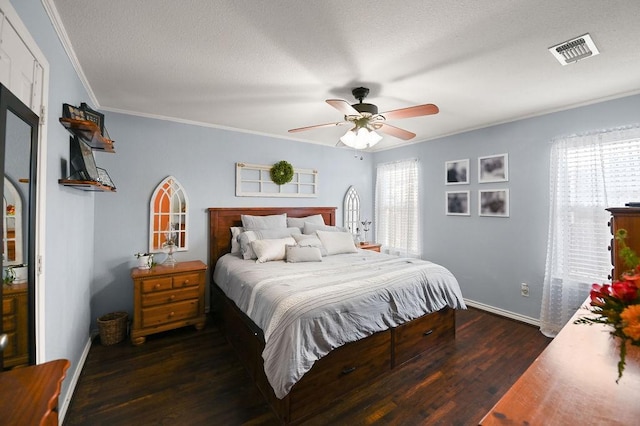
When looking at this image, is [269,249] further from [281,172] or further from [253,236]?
[281,172]

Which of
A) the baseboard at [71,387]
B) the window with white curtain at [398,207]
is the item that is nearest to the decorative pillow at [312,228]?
the window with white curtain at [398,207]

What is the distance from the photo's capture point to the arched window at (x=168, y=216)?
3352mm

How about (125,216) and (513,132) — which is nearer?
(125,216)

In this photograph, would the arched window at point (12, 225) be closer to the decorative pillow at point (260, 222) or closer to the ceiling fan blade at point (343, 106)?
the ceiling fan blade at point (343, 106)

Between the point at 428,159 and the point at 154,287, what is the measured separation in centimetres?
417

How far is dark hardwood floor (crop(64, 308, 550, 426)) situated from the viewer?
1.89 m

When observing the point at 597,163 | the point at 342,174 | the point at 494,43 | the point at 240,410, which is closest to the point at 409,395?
the point at 240,410

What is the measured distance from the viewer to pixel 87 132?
2150 millimetres

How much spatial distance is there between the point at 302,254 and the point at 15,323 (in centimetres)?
227

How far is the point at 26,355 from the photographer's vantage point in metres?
1.24

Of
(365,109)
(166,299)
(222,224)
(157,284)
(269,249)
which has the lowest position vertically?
(166,299)

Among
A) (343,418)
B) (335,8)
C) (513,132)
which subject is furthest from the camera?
(513,132)

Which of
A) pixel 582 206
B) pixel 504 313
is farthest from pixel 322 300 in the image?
pixel 582 206

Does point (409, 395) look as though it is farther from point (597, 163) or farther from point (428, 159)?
point (428, 159)
